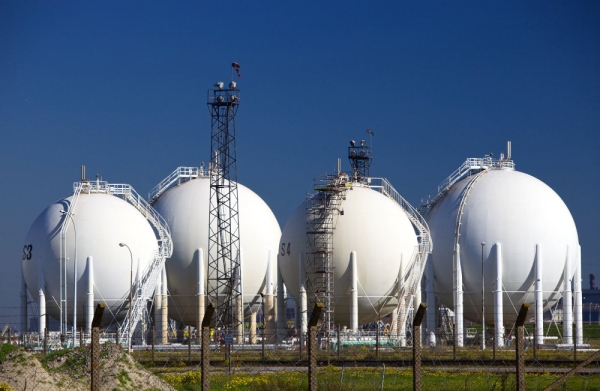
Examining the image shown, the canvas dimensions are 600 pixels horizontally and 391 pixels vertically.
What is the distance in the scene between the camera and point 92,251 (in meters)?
54.3

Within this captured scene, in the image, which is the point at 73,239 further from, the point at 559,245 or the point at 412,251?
the point at 559,245

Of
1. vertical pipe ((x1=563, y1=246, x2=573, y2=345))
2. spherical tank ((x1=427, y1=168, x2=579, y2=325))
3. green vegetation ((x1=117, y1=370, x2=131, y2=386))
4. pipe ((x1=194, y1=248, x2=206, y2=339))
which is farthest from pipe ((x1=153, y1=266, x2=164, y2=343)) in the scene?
green vegetation ((x1=117, y1=370, x2=131, y2=386))

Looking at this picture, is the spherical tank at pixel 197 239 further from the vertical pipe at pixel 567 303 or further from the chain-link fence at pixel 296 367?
the vertical pipe at pixel 567 303

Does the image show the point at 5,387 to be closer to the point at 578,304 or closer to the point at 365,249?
the point at 365,249

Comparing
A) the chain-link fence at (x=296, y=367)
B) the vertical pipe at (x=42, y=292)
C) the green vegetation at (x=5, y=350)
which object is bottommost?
the chain-link fence at (x=296, y=367)

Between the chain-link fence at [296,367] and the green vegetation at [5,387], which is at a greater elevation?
the green vegetation at [5,387]

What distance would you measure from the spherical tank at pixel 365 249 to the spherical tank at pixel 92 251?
8.43 meters

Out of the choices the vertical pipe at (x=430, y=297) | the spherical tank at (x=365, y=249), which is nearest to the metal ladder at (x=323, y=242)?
the spherical tank at (x=365, y=249)

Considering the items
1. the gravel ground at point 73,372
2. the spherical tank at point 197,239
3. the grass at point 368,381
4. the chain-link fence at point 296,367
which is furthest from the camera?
the spherical tank at point 197,239

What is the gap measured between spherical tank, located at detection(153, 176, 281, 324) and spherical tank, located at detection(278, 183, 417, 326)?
6.19m

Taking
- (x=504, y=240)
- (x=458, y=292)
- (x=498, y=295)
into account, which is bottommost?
(x=498, y=295)

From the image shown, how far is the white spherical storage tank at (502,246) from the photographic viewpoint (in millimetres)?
54000

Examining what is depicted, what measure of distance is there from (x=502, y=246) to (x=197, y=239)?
17.6 m

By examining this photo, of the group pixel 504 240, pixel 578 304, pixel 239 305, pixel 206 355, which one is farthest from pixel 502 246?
pixel 206 355
